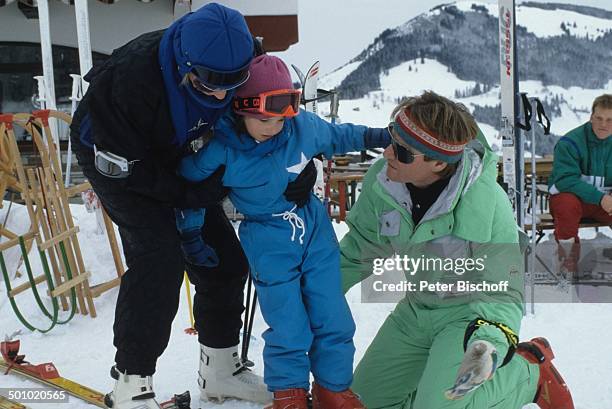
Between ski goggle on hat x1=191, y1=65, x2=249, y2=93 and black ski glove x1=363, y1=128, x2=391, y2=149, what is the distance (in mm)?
591

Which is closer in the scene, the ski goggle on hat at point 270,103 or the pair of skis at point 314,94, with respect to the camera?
the ski goggle on hat at point 270,103

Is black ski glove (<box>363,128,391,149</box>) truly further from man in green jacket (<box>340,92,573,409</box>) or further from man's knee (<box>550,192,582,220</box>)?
man's knee (<box>550,192,582,220</box>)

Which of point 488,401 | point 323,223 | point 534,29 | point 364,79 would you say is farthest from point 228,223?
point 534,29

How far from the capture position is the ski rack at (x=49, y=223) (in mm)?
3916

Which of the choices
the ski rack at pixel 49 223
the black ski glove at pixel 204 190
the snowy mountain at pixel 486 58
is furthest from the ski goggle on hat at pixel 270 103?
the snowy mountain at pixel 486 58

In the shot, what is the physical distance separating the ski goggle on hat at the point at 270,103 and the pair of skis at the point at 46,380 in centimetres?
124

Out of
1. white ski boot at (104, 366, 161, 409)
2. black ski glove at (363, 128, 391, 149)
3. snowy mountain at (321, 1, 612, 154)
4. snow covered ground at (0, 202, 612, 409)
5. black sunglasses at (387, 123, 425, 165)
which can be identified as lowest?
snow covered ground at (0, 202, 612, 409)

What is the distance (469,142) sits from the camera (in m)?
2.36

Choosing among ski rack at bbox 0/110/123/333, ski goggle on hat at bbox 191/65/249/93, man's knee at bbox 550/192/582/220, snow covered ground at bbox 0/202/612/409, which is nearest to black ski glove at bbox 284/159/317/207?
ski goggle on hat at bbox 191/65/249/93

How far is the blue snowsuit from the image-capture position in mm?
2328

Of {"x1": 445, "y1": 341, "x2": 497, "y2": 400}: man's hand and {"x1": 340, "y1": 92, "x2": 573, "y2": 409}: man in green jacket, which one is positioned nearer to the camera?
{"x1": 445, "y1": 341, "x2": 497, "y2": 400}: man's hand

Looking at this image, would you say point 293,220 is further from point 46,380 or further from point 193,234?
point 46,380

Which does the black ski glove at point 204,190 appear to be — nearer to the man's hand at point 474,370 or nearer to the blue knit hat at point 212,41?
the blue knit hat at point 212,41

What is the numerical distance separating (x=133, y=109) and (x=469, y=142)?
1.14 meters
